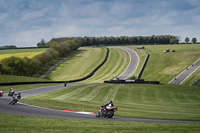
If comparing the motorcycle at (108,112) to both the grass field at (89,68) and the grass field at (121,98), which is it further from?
the grass field at (89,68)

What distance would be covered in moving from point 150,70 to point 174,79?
2105 cm

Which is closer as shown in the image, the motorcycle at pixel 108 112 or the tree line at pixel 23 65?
the motorcycle at pixel 108 112

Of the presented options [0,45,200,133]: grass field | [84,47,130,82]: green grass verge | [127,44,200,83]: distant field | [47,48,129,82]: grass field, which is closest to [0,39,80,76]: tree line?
[47,48,129,82]: grass field

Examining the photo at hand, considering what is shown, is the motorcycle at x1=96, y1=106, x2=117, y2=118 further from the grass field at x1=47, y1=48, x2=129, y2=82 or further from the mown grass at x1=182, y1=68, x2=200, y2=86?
the grass field at x1=47, y1=48, x2=129, y2=82

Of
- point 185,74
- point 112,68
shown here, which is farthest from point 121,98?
point 112,68

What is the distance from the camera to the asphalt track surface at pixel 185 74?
91.9 metres

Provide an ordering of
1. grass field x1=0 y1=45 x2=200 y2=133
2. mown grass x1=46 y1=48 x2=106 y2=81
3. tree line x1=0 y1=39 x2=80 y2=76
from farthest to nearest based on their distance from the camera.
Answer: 1. mown grass x1=46 y1=48 x2=106 y2=81
2. tree line x1=0 y1=39 x2=80 y2=76
3. grass field x1=0 y1=45 x2=200 y2=133

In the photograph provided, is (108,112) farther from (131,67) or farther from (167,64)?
→ (131,67)

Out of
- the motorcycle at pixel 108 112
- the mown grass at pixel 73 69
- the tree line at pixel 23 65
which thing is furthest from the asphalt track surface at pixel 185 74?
the motorcycle at pixel 108 112

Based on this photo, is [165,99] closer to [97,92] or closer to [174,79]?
[97,92]

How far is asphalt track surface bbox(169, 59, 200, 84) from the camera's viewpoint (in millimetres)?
91900

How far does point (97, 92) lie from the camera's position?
5284 cm

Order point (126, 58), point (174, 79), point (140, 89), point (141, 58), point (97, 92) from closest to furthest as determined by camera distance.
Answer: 1. point (97, 92)
2. point (140, 89)
3. point (174, 79)
4. point (141, 58)
5. point (126, 58)

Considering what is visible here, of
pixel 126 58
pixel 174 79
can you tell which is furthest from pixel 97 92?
pixel 126 58
